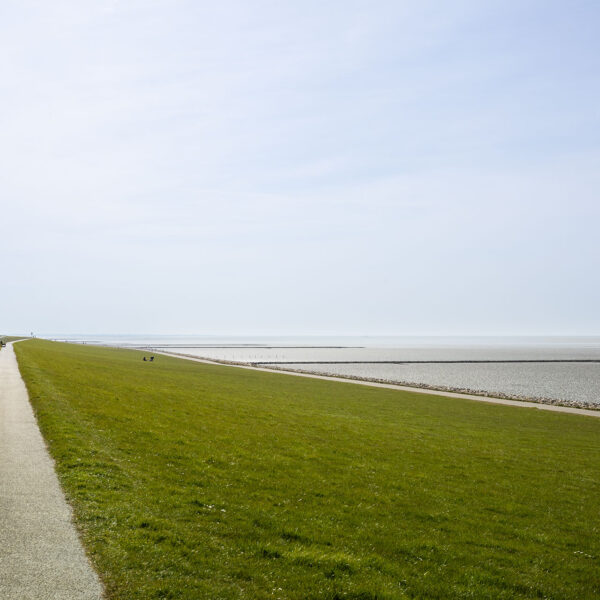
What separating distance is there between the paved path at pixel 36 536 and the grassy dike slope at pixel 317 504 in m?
0.38

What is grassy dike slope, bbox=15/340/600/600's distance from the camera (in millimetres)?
9352

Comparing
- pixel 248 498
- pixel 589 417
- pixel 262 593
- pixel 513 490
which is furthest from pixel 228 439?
pixel 589 417

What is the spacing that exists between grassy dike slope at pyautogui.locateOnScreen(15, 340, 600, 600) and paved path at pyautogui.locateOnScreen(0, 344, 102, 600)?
378 millimetres

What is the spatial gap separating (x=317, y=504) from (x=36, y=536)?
7.22 meters

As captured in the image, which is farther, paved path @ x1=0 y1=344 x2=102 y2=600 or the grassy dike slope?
the grassy dike slope

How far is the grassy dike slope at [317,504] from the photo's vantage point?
9.35 m

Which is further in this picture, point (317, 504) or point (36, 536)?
point (317, 504)

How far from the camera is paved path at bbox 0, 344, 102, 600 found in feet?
25.4

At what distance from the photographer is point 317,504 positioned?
13734mm

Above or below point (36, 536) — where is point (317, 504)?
below

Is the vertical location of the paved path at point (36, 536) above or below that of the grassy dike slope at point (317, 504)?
above

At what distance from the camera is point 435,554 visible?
11.0m

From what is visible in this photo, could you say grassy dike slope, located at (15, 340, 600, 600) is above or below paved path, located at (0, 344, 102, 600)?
below

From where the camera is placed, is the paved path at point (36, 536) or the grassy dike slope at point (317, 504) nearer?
the paved path at point (36, 536)
